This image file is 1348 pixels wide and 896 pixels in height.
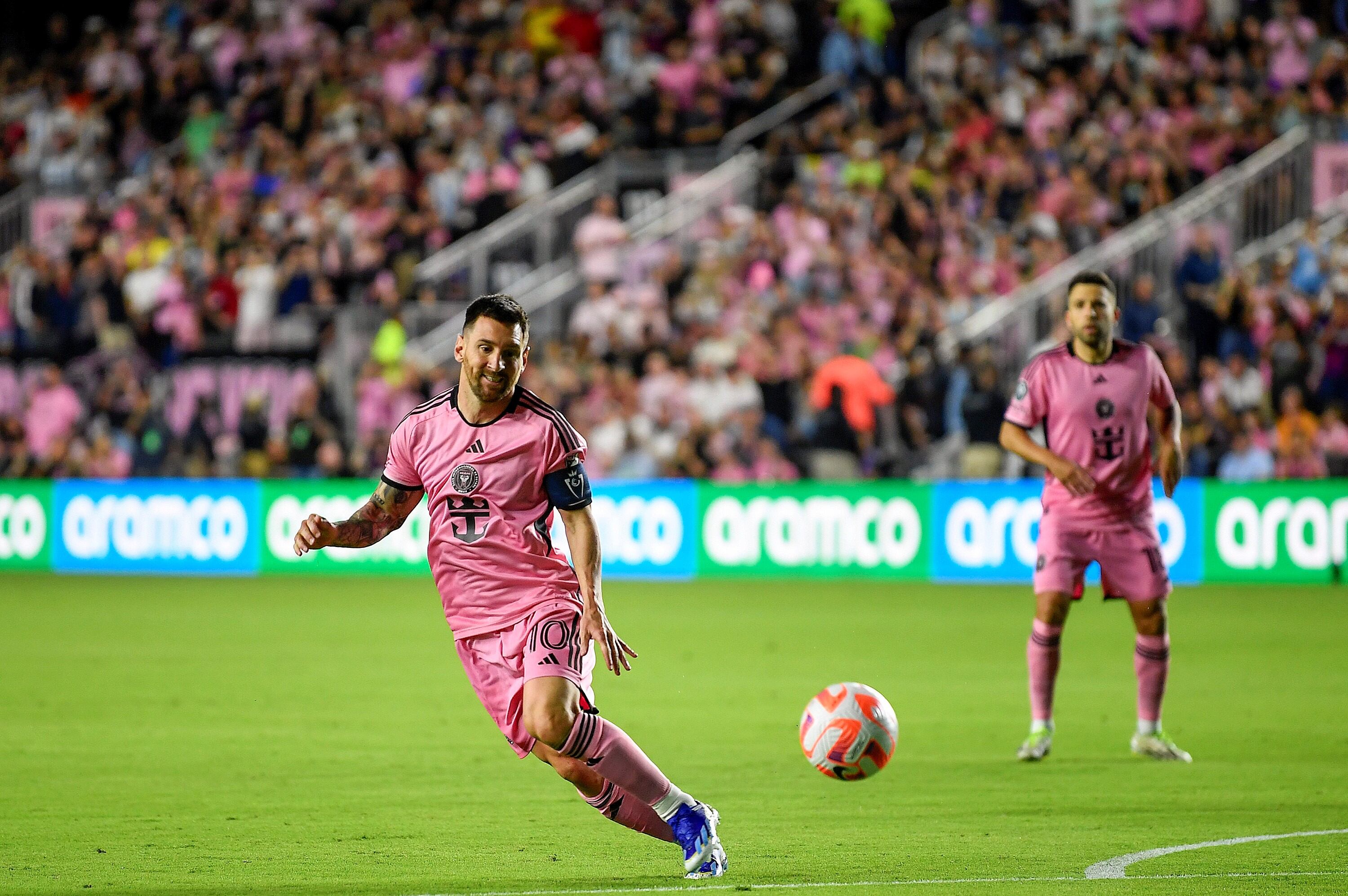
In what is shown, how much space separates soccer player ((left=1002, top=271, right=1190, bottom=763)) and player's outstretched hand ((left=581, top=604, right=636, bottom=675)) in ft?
12.6

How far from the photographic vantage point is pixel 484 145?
2684 cm

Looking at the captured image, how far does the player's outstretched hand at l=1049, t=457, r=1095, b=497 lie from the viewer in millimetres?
9164

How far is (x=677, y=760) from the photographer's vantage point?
30.7 feet

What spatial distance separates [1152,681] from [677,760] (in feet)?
7.46

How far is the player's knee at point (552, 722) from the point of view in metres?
6.04

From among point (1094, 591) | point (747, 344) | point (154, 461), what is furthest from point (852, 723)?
point (154, 461)

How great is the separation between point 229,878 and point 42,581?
1594 cm

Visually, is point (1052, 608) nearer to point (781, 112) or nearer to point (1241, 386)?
point (1241, 386)

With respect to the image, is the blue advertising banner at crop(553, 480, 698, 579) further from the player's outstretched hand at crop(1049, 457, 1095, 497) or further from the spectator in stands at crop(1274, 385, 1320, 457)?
the player's outstretched hand at crop(1049, 457, 1095, 497)

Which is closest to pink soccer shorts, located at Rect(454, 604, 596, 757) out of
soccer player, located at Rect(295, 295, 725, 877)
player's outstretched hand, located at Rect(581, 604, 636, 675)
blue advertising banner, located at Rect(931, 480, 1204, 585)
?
soccer player, located at Rect(295, 295, 725, 877)

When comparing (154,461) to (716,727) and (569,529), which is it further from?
(569,529)

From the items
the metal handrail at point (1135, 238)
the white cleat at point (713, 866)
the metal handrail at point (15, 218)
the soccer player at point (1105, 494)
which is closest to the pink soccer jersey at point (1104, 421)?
the soccer player at point (1105, 494)

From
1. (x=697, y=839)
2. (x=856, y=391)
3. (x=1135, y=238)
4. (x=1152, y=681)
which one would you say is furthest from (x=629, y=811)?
(x=1135, y=238)

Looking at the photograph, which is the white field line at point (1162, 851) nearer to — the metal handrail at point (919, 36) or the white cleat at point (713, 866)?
the white cleat at point (713, 866)
